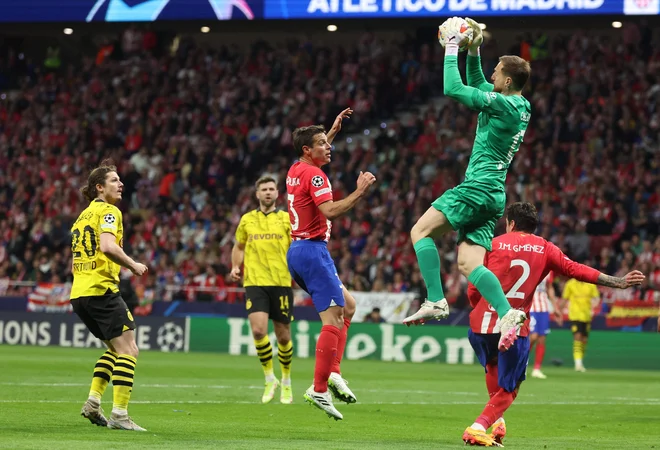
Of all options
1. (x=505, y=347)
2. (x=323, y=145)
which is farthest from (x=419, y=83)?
(x=505, y=347)

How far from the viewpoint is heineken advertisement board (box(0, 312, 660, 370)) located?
24812 millimetres

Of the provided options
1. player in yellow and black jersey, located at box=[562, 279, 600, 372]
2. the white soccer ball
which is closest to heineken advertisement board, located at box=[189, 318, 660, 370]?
player in yellow and black jersey, located at box=[562, 279, 600, 372]

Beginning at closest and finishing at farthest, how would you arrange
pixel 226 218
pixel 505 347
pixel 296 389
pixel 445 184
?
1. pixel 505 347
2. pixel 296 389
3. pixel 445 184
4. pixel 226 218

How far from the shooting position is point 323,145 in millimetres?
10922

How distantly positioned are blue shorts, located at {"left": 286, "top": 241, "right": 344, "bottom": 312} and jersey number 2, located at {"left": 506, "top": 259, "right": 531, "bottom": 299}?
5.32 ft

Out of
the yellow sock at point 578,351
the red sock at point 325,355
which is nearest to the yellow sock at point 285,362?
the red sock at point 325,355

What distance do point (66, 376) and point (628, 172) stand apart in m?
16.2

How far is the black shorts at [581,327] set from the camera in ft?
78.6

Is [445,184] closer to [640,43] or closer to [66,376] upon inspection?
[640,43]

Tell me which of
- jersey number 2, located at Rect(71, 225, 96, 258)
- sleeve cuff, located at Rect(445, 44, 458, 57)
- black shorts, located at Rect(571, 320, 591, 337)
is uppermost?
A: sleeve cuff, located at Rect(445, 44, 458, 57)

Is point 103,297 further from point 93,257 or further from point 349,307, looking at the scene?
point 349,307

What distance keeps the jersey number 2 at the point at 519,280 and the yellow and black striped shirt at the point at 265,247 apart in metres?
5.05

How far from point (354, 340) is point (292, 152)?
8.88 metres

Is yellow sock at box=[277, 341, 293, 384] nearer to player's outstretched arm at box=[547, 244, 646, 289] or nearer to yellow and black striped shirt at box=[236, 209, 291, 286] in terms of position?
yellow and black striped shirt at box=[236, 209, 291, 286]
